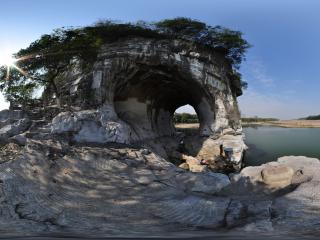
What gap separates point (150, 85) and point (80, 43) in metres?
5.79

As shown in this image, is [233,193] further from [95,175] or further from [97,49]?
[97,49]

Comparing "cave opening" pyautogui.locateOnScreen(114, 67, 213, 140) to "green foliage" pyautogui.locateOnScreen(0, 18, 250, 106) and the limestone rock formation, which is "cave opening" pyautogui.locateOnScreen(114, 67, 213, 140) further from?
"green foliage" pyautogui.locateOnScreen(0, 18, 250, 106)

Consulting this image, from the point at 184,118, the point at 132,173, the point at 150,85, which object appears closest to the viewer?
the point at 132,173

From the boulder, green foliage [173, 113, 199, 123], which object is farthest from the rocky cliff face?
green foliage [173, 113, 199, 123]

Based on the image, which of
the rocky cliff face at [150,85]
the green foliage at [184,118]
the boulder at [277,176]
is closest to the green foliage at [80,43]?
the rocky cliff face at [150,85]

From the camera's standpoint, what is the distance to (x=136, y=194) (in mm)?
8383

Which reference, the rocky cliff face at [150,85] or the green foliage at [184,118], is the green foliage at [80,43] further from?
the green foliage at [184,118]

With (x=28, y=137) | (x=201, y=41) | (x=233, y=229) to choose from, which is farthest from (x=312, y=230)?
(x=201, y=41)

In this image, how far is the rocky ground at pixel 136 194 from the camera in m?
6.36

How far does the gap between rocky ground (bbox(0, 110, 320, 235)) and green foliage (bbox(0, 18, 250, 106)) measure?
24.5 feet

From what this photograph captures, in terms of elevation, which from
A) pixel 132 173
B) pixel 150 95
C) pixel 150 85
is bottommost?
pixel 132 173

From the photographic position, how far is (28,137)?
1209cm

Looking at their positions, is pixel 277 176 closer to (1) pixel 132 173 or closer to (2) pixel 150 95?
(1) pixel 132 173

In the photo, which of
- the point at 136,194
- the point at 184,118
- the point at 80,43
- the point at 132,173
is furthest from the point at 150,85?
the point at 184,118
